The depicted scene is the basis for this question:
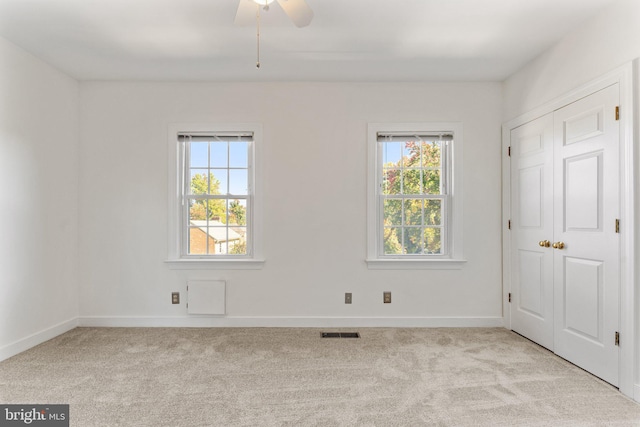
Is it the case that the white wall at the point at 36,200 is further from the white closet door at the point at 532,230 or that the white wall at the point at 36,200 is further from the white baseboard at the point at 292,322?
the white closet door at the point at 532,230

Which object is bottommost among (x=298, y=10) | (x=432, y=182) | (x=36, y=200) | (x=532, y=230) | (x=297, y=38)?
(x=532, y=230)

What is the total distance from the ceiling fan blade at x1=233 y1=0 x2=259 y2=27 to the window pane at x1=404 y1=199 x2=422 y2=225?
8.31 feet

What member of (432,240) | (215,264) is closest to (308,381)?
(215,264)

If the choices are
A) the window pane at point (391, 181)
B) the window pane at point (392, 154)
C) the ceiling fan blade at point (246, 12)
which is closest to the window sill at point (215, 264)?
the window pane at point (391, 181)

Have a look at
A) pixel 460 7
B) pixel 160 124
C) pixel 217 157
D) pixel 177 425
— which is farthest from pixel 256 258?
pixel 460 7

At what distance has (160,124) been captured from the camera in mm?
4027

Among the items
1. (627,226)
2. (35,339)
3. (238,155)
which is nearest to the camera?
(627,226)

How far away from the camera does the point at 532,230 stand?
3506 mm

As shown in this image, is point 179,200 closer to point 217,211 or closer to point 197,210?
point 197,210

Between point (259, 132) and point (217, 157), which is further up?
point (259, 132)

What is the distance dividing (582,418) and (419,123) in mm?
2873

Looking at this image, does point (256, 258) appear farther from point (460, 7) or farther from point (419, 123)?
point (460, 7)

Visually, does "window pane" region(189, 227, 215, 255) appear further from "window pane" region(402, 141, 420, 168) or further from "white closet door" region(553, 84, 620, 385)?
"white closet door" region(553, 84, 620, 385)

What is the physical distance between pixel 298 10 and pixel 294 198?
2.18 m
